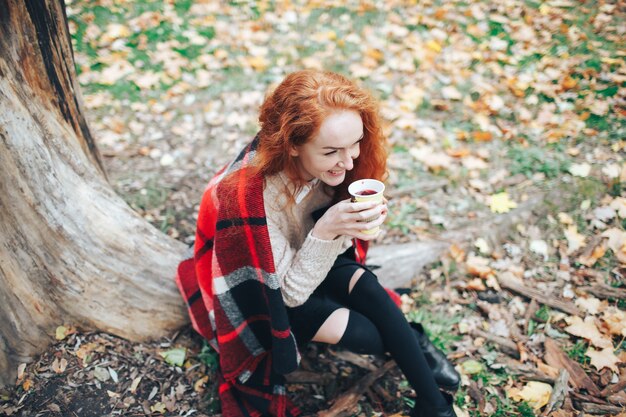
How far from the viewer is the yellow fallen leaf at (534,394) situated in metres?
2.22

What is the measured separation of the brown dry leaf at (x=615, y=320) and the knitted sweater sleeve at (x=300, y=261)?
1675mm

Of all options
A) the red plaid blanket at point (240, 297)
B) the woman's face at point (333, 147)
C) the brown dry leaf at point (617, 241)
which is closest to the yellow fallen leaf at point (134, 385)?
the red plaid blanket at point (240, 297)

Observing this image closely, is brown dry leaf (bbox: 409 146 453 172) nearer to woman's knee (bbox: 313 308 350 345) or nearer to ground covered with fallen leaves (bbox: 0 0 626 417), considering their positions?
ground covered with fallen leaves (bbox: 0 0 626 417)

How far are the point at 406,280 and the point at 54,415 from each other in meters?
1.99

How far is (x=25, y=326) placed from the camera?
6.85 feet

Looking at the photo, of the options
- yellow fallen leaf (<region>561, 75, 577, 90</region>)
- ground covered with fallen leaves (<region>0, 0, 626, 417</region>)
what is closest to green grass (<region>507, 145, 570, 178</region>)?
ground covered with fallen leaves (<region>0, 0, 626, 417</region>)

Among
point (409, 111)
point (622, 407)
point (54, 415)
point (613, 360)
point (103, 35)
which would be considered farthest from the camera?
point (103, 35)

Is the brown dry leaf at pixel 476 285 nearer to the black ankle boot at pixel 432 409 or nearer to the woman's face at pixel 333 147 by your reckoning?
the black ankle boot at pixel 432 409

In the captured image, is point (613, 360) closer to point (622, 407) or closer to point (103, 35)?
point (622, 407)

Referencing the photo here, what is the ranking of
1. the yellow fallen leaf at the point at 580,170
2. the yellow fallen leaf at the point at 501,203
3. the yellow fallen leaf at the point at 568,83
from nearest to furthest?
1. the yellow fallen leaf at the point at 501,203
2. the yellow fallen leaf at the point at 580,170
3. the yellow fallen leaf at the point at 568,83

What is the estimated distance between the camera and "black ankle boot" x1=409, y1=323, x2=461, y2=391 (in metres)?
2.26

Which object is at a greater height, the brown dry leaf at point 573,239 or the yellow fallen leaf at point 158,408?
the brown dry leaf at point 573,239

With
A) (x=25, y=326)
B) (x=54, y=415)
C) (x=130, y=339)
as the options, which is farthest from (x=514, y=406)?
(x=25, y=326)

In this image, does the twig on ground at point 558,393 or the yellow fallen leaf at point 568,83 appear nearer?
the twig on ground at point 558,393
